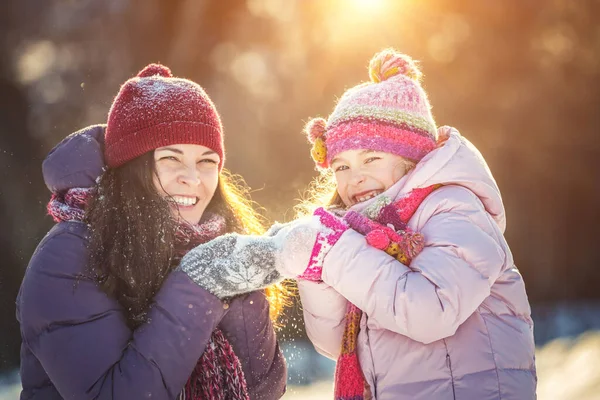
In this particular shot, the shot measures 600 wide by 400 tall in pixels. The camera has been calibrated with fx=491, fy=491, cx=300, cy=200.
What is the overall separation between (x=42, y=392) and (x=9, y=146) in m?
4.81

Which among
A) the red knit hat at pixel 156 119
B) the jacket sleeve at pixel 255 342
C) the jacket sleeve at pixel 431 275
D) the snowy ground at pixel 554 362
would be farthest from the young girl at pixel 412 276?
the snowy ground at pixel 554 362

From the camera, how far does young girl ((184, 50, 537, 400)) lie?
1405 mm

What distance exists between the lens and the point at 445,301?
1373 mm

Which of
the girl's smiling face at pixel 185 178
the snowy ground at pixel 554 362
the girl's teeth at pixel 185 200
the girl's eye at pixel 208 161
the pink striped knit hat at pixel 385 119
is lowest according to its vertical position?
the snowy ground at pixel 554 362

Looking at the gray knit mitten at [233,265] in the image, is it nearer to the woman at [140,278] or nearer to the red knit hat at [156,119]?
the woman at [140,278]

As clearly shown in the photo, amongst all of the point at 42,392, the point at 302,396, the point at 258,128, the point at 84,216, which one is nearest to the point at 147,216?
the point at 84,216

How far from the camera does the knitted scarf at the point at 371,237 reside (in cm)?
151

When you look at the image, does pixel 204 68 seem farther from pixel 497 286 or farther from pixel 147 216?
pixel 497 286

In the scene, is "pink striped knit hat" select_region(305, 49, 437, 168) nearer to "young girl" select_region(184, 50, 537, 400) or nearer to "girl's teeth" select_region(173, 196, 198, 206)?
"young girl" select_region(184, 50, 537, 400)

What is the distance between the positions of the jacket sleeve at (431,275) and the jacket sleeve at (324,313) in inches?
5.4

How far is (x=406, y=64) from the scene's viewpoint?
76.9 inches

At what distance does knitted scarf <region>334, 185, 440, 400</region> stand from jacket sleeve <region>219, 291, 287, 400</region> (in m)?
0.27

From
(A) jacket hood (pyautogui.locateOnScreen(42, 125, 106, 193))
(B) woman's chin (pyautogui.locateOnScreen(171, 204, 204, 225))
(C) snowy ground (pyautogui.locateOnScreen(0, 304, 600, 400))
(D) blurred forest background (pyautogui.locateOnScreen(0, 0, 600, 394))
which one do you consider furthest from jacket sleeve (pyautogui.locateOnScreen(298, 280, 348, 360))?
(D) blurred forest background (pyautogui.locateOnScreen(0, 0, 600, 394))

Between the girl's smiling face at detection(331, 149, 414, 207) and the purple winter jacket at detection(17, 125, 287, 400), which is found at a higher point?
the girl's smiling face at detection(331, 149, 414, 207)
